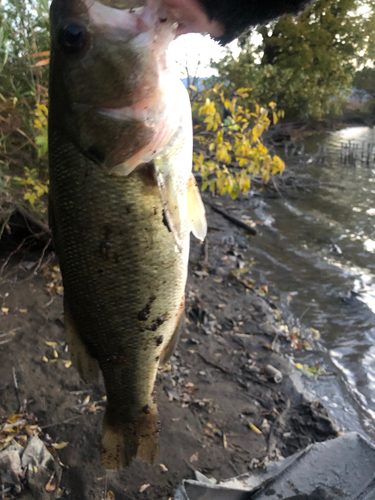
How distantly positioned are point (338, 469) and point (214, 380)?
1.86 metres

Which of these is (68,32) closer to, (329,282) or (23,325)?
(23,325)

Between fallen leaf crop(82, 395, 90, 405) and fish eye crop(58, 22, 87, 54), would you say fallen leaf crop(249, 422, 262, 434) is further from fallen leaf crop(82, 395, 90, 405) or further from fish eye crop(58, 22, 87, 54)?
fish eye crop(58, 22, 87, 54)

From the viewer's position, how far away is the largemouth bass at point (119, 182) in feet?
3.42

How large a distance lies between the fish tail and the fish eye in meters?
1.51

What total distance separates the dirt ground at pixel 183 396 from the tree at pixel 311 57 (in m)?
13.2

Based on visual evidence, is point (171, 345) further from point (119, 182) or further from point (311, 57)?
point (311, 57)

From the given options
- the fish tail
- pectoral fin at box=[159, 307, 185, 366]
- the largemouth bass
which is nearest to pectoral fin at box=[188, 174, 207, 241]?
the largemouth bass

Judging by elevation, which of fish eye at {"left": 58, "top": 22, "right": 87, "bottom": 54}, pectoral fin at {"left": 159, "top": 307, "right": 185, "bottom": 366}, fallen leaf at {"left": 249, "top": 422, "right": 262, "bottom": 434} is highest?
fish eye at {"left": 58, "top": 22, "right": 87, "bottom": 54}

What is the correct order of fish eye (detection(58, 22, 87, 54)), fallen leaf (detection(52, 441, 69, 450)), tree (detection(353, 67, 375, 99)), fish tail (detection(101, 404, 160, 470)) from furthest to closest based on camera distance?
1. tree (detection(353, 67, 375, 99))
2. fallen leaf (detection(52, 441, 69, 450))
3. fish tail (detection(101, 404, 160, 470))
4. fish eye (detection(58, 22, 87, 54))

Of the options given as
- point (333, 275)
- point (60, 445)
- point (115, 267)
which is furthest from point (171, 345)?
point (333, 275)

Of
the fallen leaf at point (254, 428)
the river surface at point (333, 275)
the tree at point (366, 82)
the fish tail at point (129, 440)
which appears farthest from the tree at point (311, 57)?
the fish tail at point (129, 440)

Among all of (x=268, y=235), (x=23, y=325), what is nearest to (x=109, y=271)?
(x=23, y=325)

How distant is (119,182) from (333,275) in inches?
276

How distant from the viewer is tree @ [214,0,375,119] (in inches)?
628
